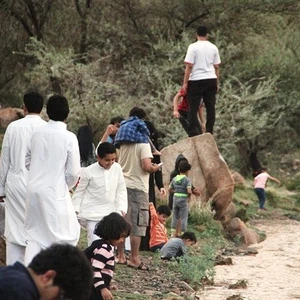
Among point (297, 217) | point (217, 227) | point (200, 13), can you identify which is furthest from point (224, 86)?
point (217, 227)

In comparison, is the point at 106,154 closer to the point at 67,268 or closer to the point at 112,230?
the point at 112,230

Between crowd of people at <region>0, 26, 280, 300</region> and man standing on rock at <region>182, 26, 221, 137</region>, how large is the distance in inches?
124

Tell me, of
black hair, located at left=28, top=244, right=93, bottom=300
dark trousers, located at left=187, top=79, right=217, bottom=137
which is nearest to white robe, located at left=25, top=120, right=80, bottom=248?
black hair, located at left=28, top=244, right=93, bottom=300

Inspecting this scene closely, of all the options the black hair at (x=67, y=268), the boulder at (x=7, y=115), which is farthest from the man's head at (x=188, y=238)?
the boulder at (x=7, y=115)

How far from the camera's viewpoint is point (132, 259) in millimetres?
10812

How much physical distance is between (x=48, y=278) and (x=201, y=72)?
11398 millimetres

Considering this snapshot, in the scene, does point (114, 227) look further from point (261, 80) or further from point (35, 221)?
point (261, 80)

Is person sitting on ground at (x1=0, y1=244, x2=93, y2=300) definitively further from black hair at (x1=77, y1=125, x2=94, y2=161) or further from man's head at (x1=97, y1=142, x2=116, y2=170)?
black hair at (x1=77, y1=125, x2=94, y2=161)

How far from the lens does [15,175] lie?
25.2 ft

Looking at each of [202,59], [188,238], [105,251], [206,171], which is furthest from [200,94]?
[105,251]

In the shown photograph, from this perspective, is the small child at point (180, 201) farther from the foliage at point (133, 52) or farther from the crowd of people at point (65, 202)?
the foliage at point (133, 52)

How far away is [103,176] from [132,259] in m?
1.89

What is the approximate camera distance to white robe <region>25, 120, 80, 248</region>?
730cm

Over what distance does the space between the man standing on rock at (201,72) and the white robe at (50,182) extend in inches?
310
